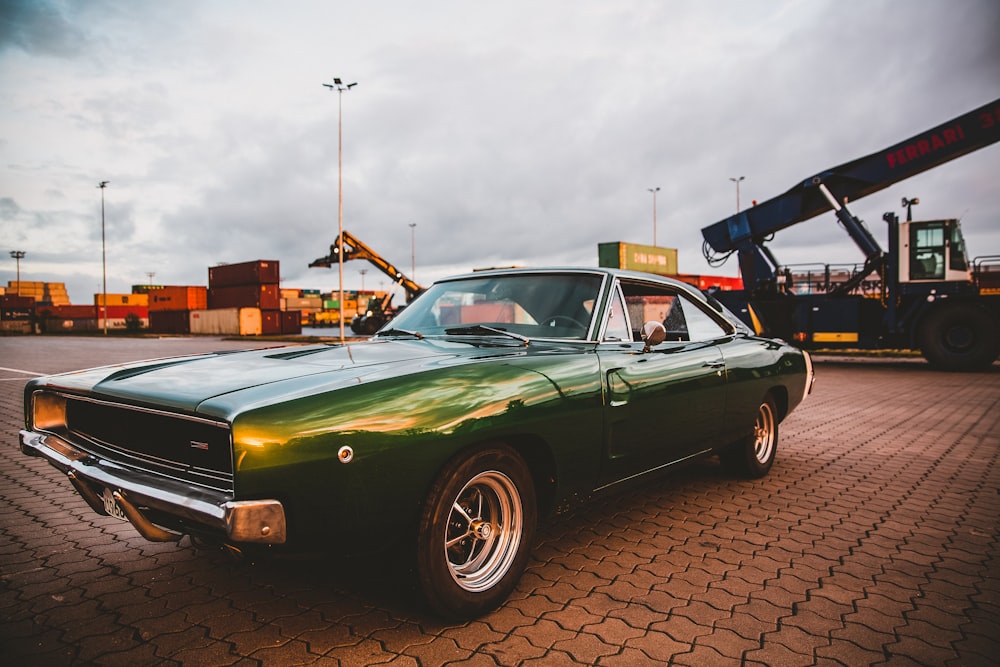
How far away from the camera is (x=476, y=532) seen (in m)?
2.46

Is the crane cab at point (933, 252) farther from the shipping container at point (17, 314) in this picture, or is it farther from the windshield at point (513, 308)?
the shipping container at point (17, 314)

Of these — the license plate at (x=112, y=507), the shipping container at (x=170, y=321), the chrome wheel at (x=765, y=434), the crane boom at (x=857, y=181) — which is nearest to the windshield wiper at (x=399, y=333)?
the license plate at (x=112, y=507)

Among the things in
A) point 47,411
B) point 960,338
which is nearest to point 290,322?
point 960,338

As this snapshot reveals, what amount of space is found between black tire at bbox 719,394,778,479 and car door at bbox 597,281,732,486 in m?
0.75

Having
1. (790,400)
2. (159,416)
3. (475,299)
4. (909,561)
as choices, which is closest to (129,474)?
(159,416)

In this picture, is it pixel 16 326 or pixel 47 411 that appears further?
pixel 16 326

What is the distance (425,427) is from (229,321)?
4753cm

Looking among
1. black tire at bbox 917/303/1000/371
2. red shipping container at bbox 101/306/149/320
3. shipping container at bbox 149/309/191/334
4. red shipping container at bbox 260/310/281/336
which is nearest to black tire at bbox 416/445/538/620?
black tire at bbox 917/303/1000/371

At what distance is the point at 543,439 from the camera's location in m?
2.52

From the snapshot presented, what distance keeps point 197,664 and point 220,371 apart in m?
1.07

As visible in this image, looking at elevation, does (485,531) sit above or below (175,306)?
below

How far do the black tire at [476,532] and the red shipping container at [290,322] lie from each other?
4746 cm

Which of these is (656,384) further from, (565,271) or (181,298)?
(181,298)

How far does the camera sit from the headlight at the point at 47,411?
2699mm
